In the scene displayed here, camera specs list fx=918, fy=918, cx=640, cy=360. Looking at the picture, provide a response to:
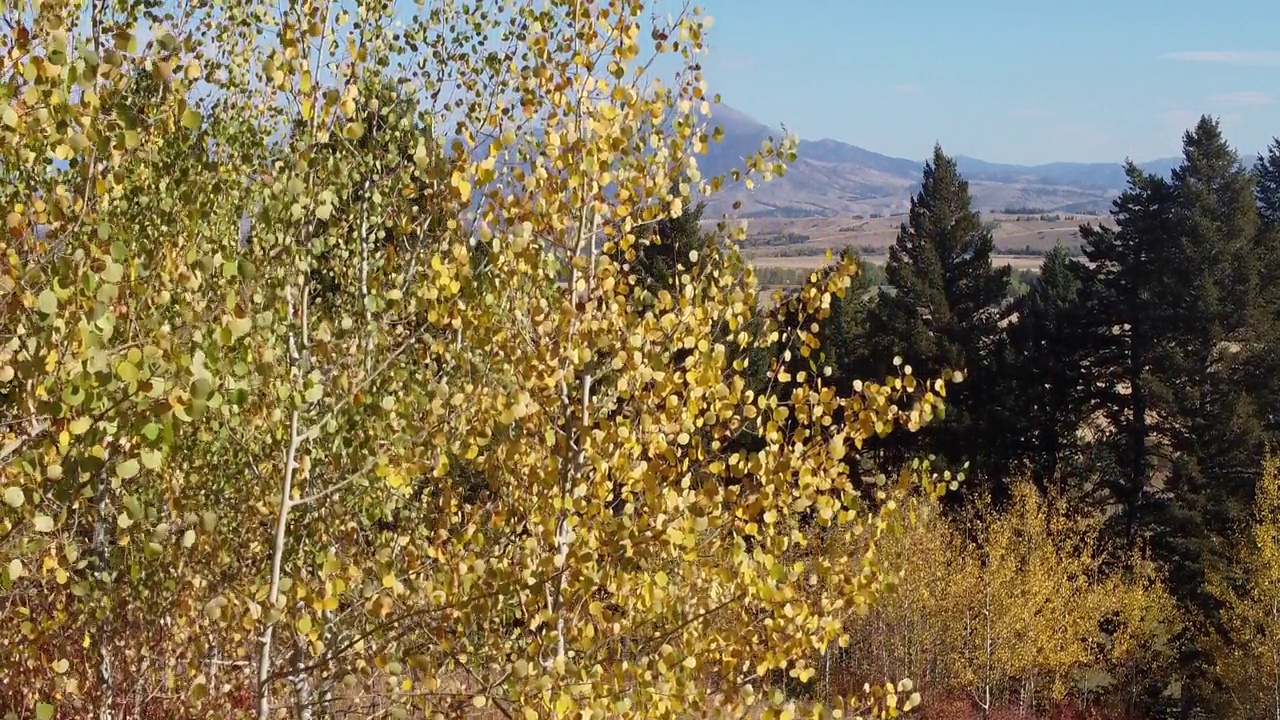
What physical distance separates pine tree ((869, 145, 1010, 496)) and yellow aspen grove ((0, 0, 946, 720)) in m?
26.6

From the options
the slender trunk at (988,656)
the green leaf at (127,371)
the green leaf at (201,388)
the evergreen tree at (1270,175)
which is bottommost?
the slender trunk at (988,656)

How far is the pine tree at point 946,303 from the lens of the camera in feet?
99.7

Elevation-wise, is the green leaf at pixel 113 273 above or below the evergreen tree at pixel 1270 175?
below

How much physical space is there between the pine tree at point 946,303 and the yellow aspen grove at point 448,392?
1047 inches

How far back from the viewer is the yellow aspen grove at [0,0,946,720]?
2867mm

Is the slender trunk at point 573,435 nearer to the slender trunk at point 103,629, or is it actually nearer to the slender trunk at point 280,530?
the slender trunk at point 280,530

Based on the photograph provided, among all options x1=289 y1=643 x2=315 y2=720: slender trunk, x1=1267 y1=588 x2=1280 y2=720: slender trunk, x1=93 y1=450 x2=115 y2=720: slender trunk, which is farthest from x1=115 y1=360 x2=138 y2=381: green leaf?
x1=1267 y1=588 x2=1280 y2=720: slender trunk

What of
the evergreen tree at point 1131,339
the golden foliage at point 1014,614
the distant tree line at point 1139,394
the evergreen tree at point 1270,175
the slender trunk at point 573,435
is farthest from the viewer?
the evergreen tree at point 1270,175

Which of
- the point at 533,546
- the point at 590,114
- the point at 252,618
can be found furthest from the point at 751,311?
the point at 252,618

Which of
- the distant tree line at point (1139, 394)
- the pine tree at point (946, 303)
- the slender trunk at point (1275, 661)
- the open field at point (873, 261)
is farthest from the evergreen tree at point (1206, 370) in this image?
the open field at point (873, 261)

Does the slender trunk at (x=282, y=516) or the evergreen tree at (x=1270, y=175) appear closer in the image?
the slender trunk at (x=282, y=516)

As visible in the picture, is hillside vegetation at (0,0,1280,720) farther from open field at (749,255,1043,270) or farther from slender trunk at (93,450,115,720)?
open field at (749,255,1043,270)

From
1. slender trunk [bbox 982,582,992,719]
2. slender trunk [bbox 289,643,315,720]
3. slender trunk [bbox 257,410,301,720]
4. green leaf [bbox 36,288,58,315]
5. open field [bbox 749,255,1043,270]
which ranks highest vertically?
green leaf [bbox 36,288,58,315]

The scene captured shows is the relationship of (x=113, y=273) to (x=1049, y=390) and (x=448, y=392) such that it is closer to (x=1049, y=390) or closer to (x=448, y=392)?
(x=448, y=392)
